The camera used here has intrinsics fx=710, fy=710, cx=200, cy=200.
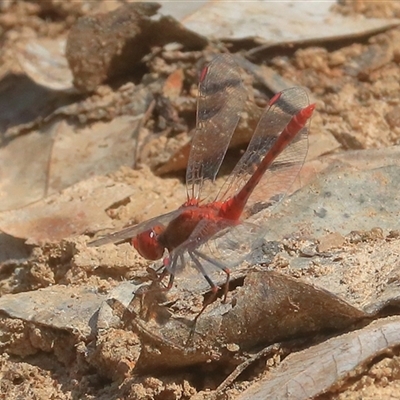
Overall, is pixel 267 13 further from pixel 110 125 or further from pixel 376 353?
pixel 376 353

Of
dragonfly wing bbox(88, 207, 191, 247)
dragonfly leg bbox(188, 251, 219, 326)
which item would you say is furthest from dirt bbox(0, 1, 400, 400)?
dragonfly wing bbox(88, 207, 191, 247)

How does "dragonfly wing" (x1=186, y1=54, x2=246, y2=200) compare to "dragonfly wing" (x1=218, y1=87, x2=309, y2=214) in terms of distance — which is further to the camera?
"dragonfly wing" (x1=186, y1=54, x2=246, y2=200)

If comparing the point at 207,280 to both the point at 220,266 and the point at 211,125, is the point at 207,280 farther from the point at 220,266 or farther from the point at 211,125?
the point at 211,125

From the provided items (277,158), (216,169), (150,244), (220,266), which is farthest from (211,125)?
(220,266)

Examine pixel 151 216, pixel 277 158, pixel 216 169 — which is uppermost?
pixel 277 158

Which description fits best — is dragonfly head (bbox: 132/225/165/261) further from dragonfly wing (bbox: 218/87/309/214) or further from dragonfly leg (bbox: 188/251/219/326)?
dragonfly wing (bbox: 218/87/309/214)

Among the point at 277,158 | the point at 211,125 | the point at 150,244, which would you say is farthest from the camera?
the point at 211,125
